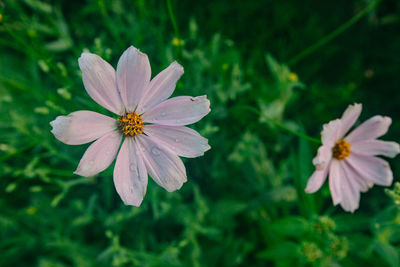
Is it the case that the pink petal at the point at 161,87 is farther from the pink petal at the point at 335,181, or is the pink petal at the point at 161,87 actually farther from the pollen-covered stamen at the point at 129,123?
the pink petal at the point at 335,181

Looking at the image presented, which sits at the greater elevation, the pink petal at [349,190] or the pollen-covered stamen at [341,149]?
the pollen-covered stamen at [341,149]

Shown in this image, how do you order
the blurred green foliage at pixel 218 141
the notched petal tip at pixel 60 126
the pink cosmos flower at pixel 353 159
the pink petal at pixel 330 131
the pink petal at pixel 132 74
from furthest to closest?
the blurred green foliage at pixel 218 141 → the pink cosmos flower at pixel 353 159 → the pink petal at pixel 330 131 → the pink petal at pixel 132 74 → the notched petal tip at pixel 60 126

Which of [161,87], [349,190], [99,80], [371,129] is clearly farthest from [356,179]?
[99,80]

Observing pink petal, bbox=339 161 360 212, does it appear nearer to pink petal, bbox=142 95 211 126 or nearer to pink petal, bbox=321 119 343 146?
pink petal, bbox=321 119 343 146

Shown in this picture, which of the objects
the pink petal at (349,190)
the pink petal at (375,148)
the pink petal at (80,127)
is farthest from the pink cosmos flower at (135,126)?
the pink petal at (375,148)

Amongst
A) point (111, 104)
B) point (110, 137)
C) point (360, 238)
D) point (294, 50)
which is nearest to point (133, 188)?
point (110, 137)

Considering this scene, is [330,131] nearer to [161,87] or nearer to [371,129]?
[371,129]

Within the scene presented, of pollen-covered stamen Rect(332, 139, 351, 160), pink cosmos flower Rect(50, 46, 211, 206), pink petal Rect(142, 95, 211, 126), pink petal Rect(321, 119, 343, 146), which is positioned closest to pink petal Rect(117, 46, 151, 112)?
pink cosmos flower Rect(50, 46, 211, 206)

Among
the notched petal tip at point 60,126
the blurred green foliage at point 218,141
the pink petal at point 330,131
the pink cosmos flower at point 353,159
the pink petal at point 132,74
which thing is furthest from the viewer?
the blurred green foliage at point 218,141

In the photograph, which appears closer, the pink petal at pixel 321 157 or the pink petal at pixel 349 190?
the pink petal at pixel 321 157

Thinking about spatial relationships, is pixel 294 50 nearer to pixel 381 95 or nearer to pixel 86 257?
pixel 381 95
